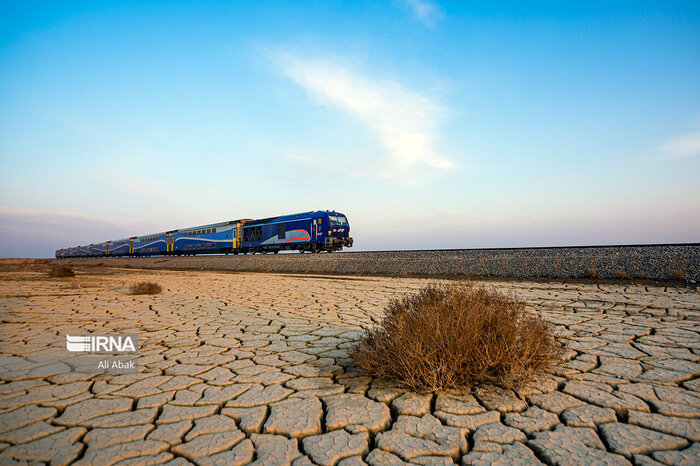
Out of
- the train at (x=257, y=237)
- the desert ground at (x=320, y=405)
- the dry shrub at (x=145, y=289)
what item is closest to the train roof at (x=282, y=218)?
the train at (x=257, y=237)

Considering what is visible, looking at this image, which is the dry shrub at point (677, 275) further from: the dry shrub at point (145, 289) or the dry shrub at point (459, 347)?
the dry shrub at point (145, 289)

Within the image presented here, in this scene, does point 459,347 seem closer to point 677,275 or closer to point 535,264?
point 677,275

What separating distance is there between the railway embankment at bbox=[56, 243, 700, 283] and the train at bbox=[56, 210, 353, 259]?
207 inches

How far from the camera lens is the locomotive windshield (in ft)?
65.5

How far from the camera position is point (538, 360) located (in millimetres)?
2475

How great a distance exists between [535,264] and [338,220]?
1273 centimetres

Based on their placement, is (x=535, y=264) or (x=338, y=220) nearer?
(x=535, y=264)

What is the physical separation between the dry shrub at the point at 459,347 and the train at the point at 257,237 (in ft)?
55.6

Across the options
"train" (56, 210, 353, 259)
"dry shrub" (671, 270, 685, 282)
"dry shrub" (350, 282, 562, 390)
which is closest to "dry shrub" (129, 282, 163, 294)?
"dry shrub" (350, 282, 562, 390)

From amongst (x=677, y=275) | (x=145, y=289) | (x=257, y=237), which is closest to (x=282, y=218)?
(x=257, y=237)

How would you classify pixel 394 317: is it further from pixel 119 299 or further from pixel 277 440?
pixel 119 299

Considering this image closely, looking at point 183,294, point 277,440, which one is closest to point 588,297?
point 277,440

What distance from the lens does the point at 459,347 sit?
2.25m

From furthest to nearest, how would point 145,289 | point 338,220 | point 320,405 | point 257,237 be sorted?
1. point 257,237
2. point 338,220
3. point 145,289
4. point 320,405
